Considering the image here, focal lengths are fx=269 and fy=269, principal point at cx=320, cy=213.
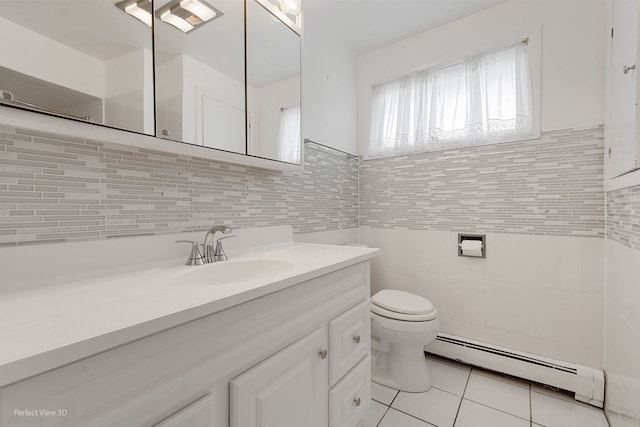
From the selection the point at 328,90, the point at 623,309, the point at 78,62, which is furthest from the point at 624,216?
the point at 78,62

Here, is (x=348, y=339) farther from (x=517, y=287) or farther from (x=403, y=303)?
(x=517, y=287)

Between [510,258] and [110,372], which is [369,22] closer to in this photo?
[510,258]

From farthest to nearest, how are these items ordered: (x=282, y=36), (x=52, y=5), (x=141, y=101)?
(x=282, y=36)
(x=141, y=101)
(x=52, y=5)

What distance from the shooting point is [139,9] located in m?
0.89

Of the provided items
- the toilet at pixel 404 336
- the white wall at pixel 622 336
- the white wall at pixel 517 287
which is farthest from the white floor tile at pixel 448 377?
the white wall at pixel 622 336

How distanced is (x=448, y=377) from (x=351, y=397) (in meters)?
0.96

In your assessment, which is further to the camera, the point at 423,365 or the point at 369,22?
the point at 369,22

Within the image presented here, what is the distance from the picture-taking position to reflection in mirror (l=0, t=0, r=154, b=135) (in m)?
0.68

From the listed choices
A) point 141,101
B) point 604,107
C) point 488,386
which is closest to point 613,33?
point 604,107

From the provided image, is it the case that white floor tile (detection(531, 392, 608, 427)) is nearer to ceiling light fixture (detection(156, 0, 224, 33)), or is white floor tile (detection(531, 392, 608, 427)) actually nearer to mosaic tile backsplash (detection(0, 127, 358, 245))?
mosaic tile backsplash (detection(0, 127, 358, 245))

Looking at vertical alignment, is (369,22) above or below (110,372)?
above

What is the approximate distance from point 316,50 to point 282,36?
463mm

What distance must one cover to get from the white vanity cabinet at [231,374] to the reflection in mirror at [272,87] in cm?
74

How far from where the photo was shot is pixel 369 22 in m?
1.88
